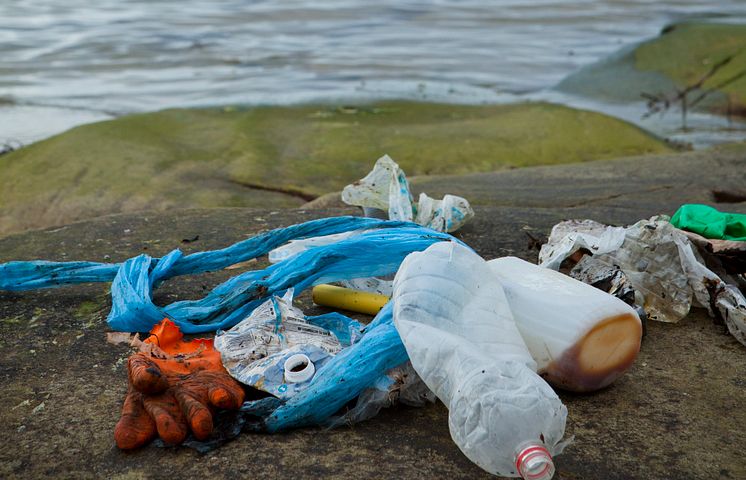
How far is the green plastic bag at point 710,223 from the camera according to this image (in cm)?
328

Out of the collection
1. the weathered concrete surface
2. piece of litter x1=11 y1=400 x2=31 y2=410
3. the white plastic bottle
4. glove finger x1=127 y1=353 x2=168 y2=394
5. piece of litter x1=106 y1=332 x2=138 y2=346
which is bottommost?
the weathered concrete surface

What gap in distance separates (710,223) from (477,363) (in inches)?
66.7

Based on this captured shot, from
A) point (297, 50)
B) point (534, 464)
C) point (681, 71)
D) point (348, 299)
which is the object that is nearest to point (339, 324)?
point (348, 299)

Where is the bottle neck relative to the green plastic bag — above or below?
above

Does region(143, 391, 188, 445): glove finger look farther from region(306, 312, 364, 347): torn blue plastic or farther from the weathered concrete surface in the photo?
the weathered concrete surface

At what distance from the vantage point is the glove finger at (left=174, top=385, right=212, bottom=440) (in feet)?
7.15

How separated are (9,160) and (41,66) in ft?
14.1

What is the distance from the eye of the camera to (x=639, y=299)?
9.71 ft

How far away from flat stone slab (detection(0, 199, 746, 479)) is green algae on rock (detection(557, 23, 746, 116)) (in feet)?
22.0

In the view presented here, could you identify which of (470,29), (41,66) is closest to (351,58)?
(470,29)

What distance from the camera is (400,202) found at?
12.0 ft

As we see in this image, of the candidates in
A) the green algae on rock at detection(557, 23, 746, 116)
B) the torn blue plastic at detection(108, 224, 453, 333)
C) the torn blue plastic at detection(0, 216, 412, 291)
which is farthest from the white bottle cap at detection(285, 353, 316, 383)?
the green algae on rock at detection(557, 23, 746, 116)

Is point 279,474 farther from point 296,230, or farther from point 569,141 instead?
point 569,141

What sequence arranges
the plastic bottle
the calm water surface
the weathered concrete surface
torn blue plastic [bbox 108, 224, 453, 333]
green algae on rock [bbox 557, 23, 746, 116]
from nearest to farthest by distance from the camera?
the plastic bottle
torn blue plastic [bbox 108, 224, 453, 333]
the weathered concrete surface
the calm water surface
green algae on rock [bbox 557, 23, 746, 116]
